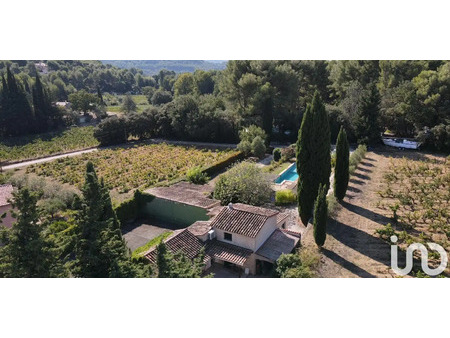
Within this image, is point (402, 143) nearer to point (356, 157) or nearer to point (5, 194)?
point (356, 157)

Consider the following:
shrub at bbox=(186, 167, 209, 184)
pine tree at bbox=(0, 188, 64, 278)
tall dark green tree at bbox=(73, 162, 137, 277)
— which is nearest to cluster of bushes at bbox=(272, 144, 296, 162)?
shrub at bbox=(186, 167, 209, 184)

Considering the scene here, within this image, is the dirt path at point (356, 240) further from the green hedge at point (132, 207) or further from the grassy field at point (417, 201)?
the green hedge at point (132, 207)

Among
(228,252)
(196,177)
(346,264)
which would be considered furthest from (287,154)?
(228,252)

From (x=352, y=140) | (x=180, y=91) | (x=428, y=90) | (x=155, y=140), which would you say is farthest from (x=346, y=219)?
(x=180, y=91)

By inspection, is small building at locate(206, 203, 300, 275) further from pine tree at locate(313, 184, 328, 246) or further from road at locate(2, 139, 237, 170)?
road at locate(2, 139, 237, 170)

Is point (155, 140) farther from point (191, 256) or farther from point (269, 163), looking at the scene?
point (191, 256)

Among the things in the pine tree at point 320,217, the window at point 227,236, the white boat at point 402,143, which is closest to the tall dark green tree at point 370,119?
the white boat at point 402,143
